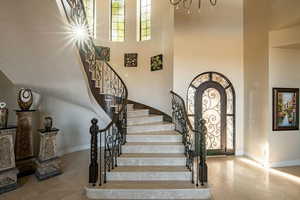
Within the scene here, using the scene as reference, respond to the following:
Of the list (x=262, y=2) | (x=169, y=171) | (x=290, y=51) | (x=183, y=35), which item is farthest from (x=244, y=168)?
(x=262, y=2)

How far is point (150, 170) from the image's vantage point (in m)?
3.40

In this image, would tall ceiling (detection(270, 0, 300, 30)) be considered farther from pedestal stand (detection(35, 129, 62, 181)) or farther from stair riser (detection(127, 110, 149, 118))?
pedestal stand (detection(35, 129, 62, 181))

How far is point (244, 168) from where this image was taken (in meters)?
4.45

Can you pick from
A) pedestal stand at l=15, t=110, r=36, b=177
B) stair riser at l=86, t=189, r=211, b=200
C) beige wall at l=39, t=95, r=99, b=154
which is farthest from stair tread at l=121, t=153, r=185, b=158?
beige wall at l=39, t=95, r=99, b=154

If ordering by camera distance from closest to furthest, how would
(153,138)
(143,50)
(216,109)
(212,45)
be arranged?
(153,138), (212,45), (216,109), (143,50)

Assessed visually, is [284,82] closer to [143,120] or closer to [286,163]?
[286,163]

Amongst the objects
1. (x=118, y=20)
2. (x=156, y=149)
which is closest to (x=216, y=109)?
(x=156, y=149)

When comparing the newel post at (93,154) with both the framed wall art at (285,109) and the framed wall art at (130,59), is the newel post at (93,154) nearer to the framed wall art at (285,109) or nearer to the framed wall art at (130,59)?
the framed wall art at (130,59)

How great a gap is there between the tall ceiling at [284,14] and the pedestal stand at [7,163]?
19.5ft

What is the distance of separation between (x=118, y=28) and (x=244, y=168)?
5649 mm

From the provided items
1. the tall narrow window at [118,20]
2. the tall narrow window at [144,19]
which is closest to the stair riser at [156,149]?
the tall narrow window at [144,19]

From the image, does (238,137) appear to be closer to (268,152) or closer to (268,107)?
(268,152)

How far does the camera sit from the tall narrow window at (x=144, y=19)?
21.1ft

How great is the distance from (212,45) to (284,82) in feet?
6.45
